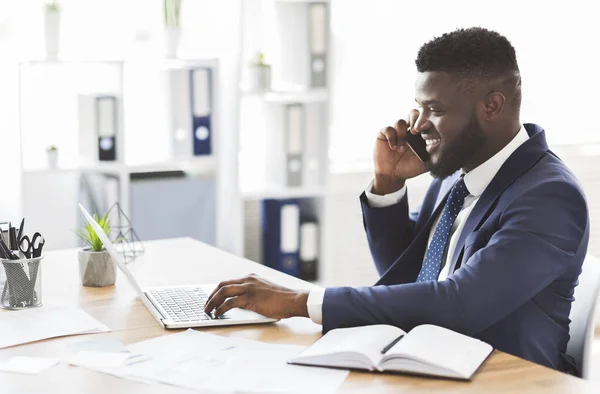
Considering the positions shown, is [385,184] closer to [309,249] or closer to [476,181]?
[476,181]

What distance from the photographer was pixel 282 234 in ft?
12.7

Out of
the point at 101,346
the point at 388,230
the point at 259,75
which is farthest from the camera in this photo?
the point at 259,75

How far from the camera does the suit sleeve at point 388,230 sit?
235cm

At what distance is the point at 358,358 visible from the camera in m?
1.58

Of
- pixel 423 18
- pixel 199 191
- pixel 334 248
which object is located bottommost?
pixel 334 248

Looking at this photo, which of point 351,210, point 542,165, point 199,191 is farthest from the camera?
point 351,210

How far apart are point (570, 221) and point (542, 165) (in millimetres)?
171

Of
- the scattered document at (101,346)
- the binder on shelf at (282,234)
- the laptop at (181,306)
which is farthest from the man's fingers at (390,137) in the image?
the binder on shelf at (282,234)

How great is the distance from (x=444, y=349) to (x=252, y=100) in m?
2.45

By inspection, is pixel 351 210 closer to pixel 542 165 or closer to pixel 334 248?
pixel 334 248

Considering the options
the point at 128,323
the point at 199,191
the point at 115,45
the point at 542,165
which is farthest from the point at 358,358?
the point at 115,45

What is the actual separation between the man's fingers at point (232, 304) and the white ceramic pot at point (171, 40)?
190 centimetres

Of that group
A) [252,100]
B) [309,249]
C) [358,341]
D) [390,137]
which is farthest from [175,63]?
[358,341]

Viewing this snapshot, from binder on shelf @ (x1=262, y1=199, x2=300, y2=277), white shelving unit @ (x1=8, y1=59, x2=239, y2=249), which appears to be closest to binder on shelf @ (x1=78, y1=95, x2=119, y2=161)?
white shelving unit @ (x1=8, y1=59, x2=239, y2=249)
